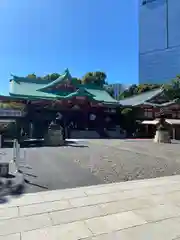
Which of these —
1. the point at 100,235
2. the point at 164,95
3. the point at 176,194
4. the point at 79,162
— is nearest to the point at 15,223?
the point at 100,235

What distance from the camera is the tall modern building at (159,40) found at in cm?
6912

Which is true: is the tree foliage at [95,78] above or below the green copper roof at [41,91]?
above

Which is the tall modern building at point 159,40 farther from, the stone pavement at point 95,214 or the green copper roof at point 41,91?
the stone pavement at point 95,214

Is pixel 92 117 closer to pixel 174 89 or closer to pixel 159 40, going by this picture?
pixel 174 89

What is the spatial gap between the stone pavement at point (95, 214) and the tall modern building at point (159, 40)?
64231 mm

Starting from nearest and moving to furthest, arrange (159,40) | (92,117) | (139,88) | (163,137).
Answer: (163,137), (92,117), (139,88), (159,40)

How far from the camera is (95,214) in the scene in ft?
14.2

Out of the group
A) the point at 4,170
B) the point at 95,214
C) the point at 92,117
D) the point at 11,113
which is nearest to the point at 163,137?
the point at 92,117

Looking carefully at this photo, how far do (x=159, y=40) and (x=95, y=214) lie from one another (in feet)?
271

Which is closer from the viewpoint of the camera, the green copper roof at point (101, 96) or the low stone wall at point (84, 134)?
the low stone wall at point (84, 134)

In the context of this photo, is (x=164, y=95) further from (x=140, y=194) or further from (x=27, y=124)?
(x=140, y=194)

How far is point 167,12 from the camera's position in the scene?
260ft

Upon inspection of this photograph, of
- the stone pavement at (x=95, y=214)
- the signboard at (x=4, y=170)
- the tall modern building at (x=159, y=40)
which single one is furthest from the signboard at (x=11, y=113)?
the tall modern building at (x=159, y=40)

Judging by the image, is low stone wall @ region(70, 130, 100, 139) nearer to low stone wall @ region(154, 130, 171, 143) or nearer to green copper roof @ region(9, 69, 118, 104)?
green copper roof @ region(9, 69, 118, 104)
